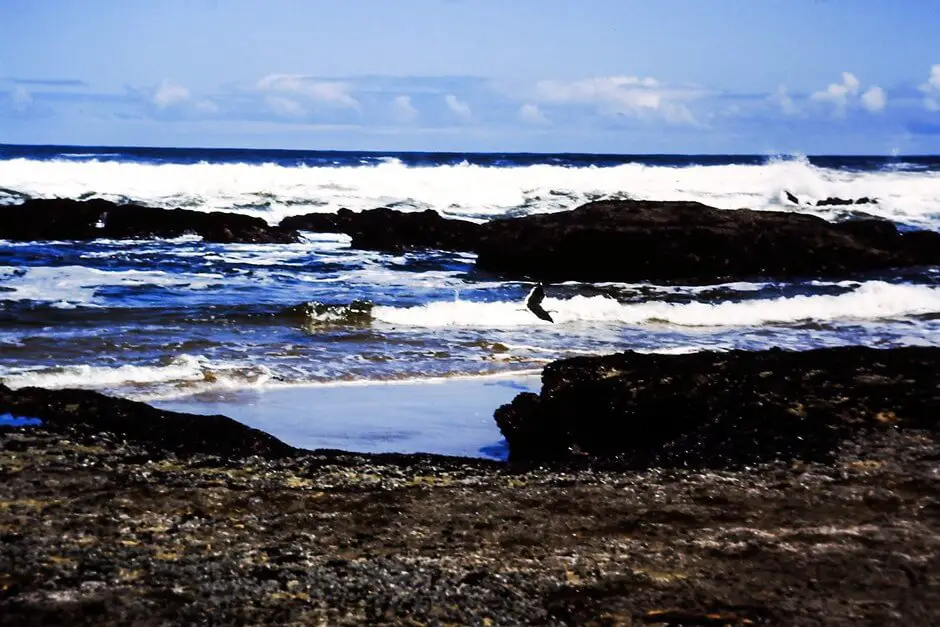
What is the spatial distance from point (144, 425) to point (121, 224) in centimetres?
1572

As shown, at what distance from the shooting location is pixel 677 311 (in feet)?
32.9

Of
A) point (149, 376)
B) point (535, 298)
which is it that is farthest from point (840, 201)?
point (149, 376)

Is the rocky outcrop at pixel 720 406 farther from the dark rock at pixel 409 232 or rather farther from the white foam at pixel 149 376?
the dark rock at pixel 409 232

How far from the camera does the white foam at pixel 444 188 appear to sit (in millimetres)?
27375

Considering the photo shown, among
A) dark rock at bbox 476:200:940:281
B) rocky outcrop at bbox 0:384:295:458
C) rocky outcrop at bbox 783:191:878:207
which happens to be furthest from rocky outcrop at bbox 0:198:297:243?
rocky outcrop at bbox 783:191:878:207

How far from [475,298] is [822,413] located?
7511 millimetres

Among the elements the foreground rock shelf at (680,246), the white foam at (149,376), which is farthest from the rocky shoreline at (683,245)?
the white foam at (149,376)

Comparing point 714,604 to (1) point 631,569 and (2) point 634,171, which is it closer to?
(1) point 631,569

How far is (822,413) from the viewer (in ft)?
11.5

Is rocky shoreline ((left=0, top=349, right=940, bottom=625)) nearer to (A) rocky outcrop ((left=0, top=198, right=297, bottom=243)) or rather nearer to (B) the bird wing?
(B) the bird wing

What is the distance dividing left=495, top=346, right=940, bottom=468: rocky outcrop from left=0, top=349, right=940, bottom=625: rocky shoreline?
1.4 inches

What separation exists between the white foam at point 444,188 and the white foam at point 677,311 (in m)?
14.6

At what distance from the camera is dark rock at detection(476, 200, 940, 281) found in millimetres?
13289

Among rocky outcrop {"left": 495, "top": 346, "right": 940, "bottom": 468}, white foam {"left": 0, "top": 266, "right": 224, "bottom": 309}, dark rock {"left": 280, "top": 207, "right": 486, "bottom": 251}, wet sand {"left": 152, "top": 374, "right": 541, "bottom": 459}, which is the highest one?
rocky outcrop {"left": 495, "top": 346, "right": 940, "bottom": 468}
